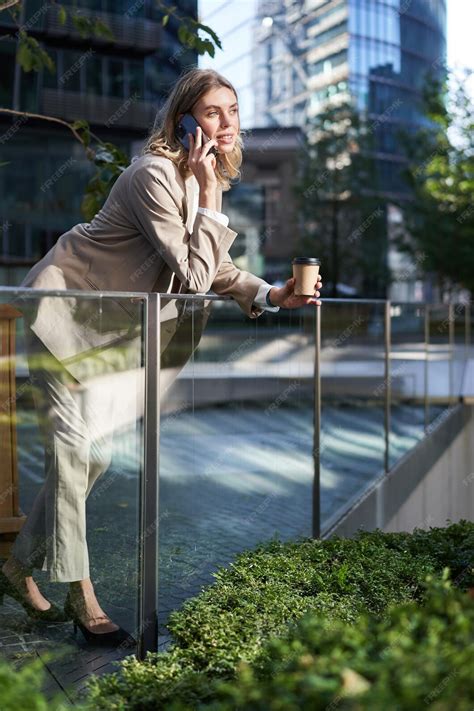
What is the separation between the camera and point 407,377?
912 cm

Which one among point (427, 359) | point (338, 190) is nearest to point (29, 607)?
point (427, 359)

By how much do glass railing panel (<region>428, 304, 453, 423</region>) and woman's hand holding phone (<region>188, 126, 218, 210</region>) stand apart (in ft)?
21.7

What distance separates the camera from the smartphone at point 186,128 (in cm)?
398

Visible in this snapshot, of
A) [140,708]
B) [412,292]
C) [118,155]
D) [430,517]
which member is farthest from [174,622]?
[412,292]

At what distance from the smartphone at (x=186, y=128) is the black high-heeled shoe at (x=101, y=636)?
1814mm

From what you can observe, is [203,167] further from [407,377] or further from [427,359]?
[427,359]

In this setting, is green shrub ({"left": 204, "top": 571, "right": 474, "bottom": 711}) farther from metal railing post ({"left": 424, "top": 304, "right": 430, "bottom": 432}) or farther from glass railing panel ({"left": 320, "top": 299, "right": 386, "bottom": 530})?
metal railing post ({"left": 424, "top": 304, "right": 430, "bottom": 432})

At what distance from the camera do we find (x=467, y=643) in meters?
2.17

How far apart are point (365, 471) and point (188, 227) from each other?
399 centimetres

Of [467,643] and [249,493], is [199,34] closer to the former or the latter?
[249,493]

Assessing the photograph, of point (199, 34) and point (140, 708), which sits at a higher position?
point (199, 34)

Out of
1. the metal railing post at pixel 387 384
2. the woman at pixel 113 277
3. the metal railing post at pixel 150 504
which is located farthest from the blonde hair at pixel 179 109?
the metal railing post at pixel 387 384

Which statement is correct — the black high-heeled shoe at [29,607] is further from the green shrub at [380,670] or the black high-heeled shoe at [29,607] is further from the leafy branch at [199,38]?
the leafy branch at [199,38]

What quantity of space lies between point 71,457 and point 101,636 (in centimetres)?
65
